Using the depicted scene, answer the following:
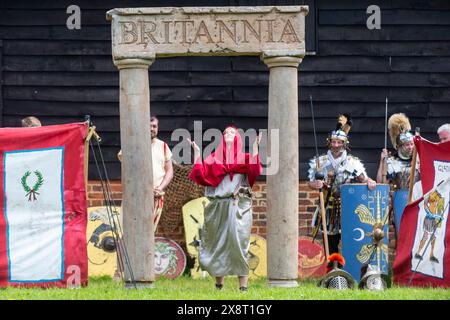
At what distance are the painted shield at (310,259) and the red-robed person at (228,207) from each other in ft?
8.10

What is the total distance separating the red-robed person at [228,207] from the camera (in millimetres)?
12961

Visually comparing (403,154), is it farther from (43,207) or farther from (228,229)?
(43,207)

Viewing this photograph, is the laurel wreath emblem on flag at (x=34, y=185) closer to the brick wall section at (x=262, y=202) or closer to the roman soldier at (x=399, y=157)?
the brick wall section at (x=262, y=202)

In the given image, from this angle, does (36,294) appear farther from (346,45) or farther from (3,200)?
(346,45)

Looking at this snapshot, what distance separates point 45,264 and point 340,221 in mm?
3353

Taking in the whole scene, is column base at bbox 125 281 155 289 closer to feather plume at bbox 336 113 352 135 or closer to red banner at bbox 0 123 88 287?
red banner at bbox 0 123 88 287

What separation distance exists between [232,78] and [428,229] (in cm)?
371

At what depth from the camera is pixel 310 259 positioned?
609 inches

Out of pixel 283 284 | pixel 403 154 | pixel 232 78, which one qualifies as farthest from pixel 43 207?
pixel 403 154

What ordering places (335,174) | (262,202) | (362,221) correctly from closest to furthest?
(362,221) < (335,174) < (262,202)

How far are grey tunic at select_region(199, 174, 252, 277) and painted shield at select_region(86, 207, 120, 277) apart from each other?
239cm

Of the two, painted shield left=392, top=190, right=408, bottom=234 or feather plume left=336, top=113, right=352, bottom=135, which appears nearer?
painted shield left=392, top=190, right=408, bottom=234

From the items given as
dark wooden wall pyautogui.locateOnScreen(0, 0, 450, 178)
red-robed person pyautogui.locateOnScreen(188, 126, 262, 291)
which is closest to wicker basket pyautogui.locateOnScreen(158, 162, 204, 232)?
dark wooden wall pyautogui.locateOnScreen(0, 0, 450, 178)

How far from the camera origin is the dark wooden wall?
16359mm
